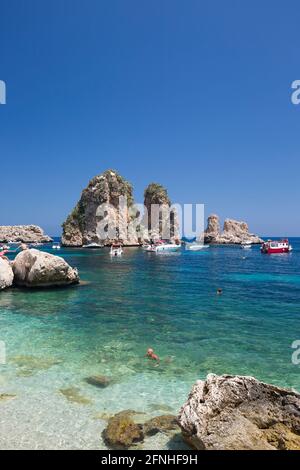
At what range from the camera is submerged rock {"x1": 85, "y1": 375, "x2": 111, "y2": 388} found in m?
11.3

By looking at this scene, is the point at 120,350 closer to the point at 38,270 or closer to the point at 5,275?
the point at 38,270

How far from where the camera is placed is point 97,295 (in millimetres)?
29062

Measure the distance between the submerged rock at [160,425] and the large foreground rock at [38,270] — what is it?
23.3 metres

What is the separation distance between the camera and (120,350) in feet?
48.9

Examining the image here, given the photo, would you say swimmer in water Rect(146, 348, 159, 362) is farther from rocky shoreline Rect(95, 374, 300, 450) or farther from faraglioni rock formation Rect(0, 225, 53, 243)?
faraglioni rock formation Rect(0, 225, 53, 243)

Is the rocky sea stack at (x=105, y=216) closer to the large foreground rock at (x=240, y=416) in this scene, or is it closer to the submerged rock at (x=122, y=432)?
the submerged rock at (x=122, y=432)

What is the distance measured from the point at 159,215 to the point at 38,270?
118 m

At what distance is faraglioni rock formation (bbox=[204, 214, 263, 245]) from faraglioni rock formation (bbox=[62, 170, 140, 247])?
57.7m

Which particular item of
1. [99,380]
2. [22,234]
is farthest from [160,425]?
[22,234]

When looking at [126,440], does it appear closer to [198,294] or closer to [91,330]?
[91,330]

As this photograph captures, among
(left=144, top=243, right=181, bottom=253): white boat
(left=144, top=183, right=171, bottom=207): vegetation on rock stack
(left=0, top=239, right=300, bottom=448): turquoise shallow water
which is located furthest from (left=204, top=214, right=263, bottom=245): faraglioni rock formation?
(left=0, top=239, right=300, bottom=448): turquoise shallow water

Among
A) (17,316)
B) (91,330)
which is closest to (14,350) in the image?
(91,330)

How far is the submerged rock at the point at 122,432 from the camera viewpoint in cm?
785
